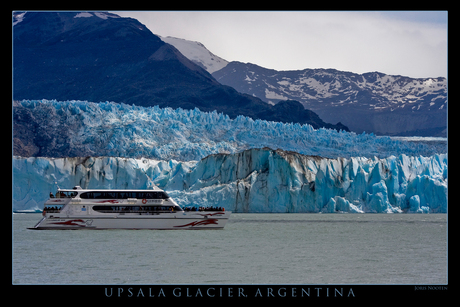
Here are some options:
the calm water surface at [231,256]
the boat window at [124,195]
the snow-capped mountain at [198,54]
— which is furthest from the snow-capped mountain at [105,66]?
the calm water surface at [231,256]

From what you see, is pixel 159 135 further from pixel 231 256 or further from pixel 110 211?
pixel 231 256

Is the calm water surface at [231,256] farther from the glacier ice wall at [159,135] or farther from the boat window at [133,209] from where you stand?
the glacier ice wall at [159,135]

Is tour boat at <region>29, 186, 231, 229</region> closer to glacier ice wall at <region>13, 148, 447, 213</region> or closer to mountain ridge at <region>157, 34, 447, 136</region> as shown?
glacier ice wall at <region>13, 148, 447, 213</region>

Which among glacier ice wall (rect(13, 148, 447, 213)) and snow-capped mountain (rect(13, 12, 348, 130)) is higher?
snow-capped mountain (rect(13, 12, 348, 130))

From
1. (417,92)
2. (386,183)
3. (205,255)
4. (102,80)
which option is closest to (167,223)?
(205,255)

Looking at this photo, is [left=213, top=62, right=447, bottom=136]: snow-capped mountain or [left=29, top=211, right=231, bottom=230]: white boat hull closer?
[left=29, top=211, right=231, bottom=230]: white boat hull
